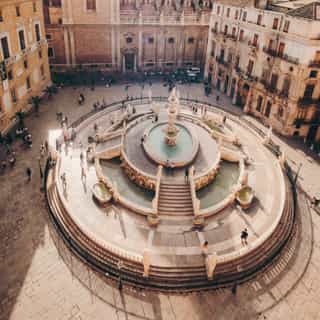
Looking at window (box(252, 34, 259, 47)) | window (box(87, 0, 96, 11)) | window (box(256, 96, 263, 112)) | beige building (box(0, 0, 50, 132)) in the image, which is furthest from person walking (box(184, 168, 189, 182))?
window (box(87, 0, 96, 11))

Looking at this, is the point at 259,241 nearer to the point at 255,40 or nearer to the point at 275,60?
the point at 275,60

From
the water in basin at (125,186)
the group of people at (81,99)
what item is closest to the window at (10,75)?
the group of people at (81,99)

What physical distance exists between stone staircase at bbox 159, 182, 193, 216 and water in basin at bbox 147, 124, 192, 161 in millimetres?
2944

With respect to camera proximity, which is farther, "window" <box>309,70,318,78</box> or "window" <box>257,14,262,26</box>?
"window" <box>257,14,262,26</box>

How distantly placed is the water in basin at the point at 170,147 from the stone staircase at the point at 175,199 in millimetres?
2944

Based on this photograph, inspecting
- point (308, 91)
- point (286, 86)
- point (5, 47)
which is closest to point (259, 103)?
point (286, 86)

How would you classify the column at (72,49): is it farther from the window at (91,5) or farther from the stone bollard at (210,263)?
the stone bollard at (210,263)

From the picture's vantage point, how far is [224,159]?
28297 millimetres

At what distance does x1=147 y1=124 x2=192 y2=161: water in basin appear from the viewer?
25.5 m

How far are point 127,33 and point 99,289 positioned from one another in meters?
40.1

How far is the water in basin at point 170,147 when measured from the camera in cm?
2550

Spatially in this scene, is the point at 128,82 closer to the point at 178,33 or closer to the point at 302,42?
the point at 178,33

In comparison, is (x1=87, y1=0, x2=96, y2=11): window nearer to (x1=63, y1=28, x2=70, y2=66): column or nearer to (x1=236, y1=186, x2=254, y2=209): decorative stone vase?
(x1=63, y1=28, x2=70, y2=66): column

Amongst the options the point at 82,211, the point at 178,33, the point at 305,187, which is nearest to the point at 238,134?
the point at 305,187
